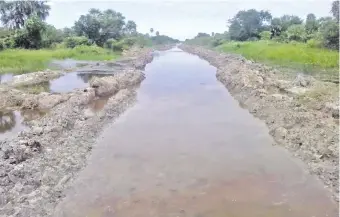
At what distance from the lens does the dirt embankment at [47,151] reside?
7445 mm

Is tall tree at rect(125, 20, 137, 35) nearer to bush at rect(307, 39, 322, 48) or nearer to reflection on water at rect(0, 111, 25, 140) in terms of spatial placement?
bush at rect(307, 39, 322, 48)

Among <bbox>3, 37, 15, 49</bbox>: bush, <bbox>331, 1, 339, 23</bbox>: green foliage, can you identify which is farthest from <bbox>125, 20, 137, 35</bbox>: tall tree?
<bbox>331, 1, 339, 23</bbox>: green foliage

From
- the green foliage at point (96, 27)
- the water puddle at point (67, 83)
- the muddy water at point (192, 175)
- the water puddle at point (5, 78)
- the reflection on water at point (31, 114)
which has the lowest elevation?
the muddy water at point (192, 175)

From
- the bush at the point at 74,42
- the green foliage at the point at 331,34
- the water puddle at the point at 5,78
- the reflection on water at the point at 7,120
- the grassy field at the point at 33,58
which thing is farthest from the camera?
the bush at the point at 74,42

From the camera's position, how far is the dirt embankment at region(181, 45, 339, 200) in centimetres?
932

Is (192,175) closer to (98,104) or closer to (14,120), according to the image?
(14,120)

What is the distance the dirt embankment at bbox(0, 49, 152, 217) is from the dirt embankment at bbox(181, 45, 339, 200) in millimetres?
6096

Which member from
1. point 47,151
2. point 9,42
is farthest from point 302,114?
point 9,42

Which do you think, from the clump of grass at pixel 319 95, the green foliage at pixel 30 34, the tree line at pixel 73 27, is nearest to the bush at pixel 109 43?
the tree line at pixel 73 27

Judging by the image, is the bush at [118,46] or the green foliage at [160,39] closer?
the bush at [118,46]

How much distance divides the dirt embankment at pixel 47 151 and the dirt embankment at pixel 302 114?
20.0 ft

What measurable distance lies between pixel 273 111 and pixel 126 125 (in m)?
5.84

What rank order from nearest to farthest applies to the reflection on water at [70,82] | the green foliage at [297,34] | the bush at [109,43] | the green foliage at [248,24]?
the reflection on water at [70,82], the green foliage at [297,34], the bush at [109,43], the green foliage at [248,24]

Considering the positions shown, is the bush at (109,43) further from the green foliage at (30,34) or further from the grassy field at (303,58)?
the grassy field at (303,58)
